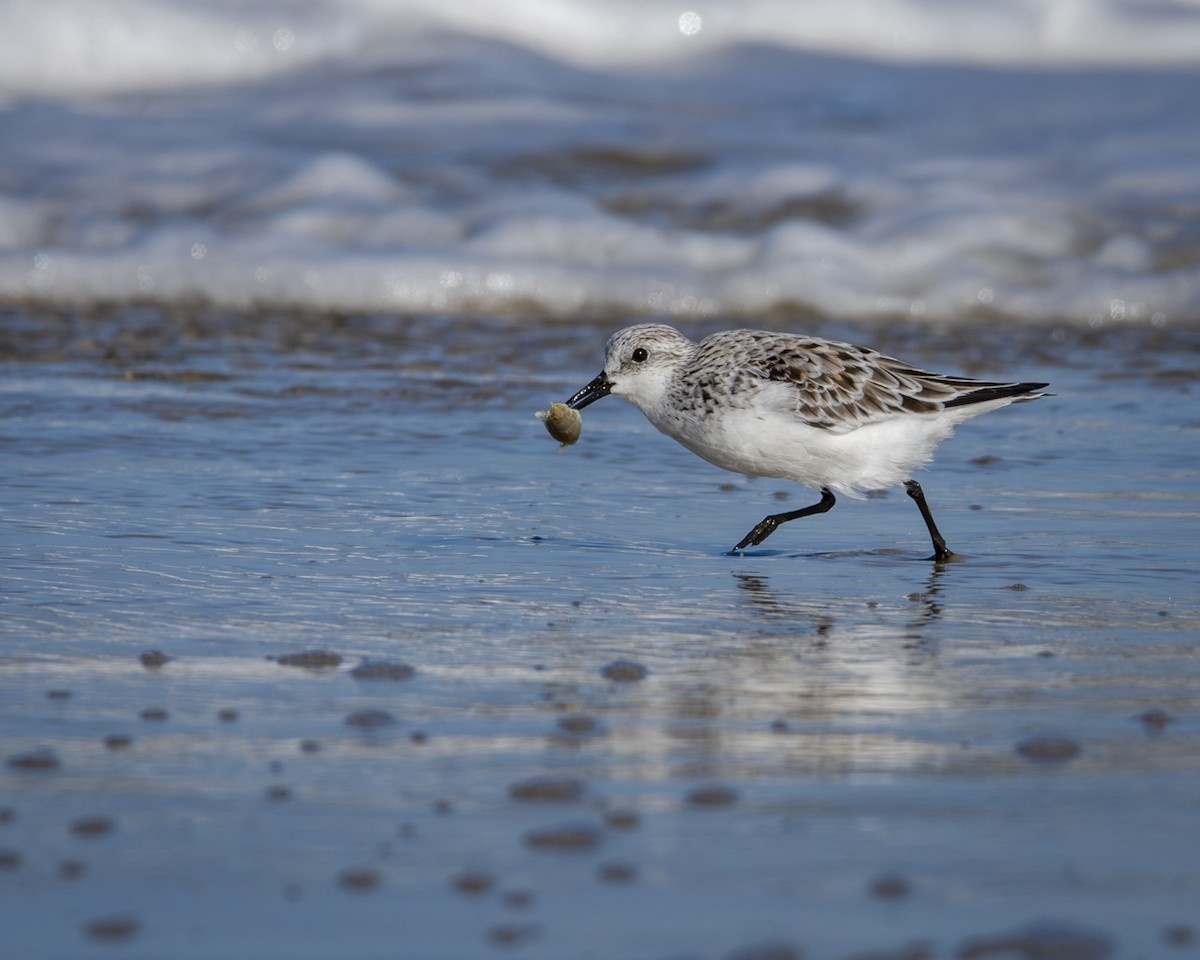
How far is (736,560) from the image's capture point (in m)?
4.89

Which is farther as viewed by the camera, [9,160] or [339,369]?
[9,160]

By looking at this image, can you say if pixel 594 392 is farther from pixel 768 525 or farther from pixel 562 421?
pixel 768 525

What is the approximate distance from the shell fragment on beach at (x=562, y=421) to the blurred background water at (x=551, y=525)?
0.81 feet

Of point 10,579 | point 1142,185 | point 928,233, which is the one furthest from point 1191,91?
point 10,579

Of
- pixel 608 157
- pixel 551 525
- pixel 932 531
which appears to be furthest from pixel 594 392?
pixel 608 157

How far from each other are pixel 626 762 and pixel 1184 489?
3.56 m

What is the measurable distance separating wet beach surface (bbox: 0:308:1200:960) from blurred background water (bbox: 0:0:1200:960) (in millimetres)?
15

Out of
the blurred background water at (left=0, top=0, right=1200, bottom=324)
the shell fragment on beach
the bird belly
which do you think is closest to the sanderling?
the bird belly

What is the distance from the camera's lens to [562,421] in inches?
217

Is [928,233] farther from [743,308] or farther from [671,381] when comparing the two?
[671,381]

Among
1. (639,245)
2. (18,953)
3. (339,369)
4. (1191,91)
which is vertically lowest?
(18,953)

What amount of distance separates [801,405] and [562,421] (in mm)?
853

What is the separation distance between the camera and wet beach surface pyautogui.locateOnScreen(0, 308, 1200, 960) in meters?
2.27

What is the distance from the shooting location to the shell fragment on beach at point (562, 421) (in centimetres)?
550
